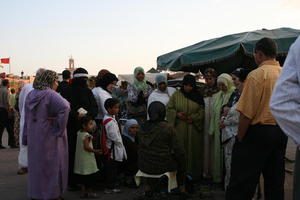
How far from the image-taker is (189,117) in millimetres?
6508

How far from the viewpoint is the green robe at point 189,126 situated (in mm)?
6527

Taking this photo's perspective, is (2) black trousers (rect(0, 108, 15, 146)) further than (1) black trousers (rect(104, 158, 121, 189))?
Yes

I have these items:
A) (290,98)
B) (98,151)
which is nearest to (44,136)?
(98,151)

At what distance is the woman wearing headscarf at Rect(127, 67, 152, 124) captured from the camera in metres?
7.77

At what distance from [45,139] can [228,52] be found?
3.67 meters

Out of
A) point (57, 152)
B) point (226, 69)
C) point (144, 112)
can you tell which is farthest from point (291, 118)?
point (226, 69)

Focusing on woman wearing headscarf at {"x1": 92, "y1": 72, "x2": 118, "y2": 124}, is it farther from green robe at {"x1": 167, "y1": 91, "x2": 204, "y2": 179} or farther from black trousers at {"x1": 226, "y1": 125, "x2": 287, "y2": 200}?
black trousers at {"x1": 226, "y1": 125, "x2": 287, "y2": 200}

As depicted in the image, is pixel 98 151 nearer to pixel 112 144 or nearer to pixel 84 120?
pixel 112 144

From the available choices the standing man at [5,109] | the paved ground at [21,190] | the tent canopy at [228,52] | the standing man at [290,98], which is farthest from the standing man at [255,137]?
the standing man at [5,109]

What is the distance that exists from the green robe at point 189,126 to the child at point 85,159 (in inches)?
53.6

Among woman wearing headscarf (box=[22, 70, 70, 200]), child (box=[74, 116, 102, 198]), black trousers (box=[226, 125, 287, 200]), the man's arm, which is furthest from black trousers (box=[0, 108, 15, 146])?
the man's arm

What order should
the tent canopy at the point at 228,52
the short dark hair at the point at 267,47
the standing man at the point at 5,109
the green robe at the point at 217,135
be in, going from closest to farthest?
the short dark hair at the point at 267,47
the green robe at the point at 217,135
the tent canopy at the point at 228,52
the standing man at the point at 5,109

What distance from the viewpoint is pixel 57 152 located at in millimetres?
5199

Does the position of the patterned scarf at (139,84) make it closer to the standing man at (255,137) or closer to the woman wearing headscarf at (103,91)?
the woman wearing headscarf at (103,91)
